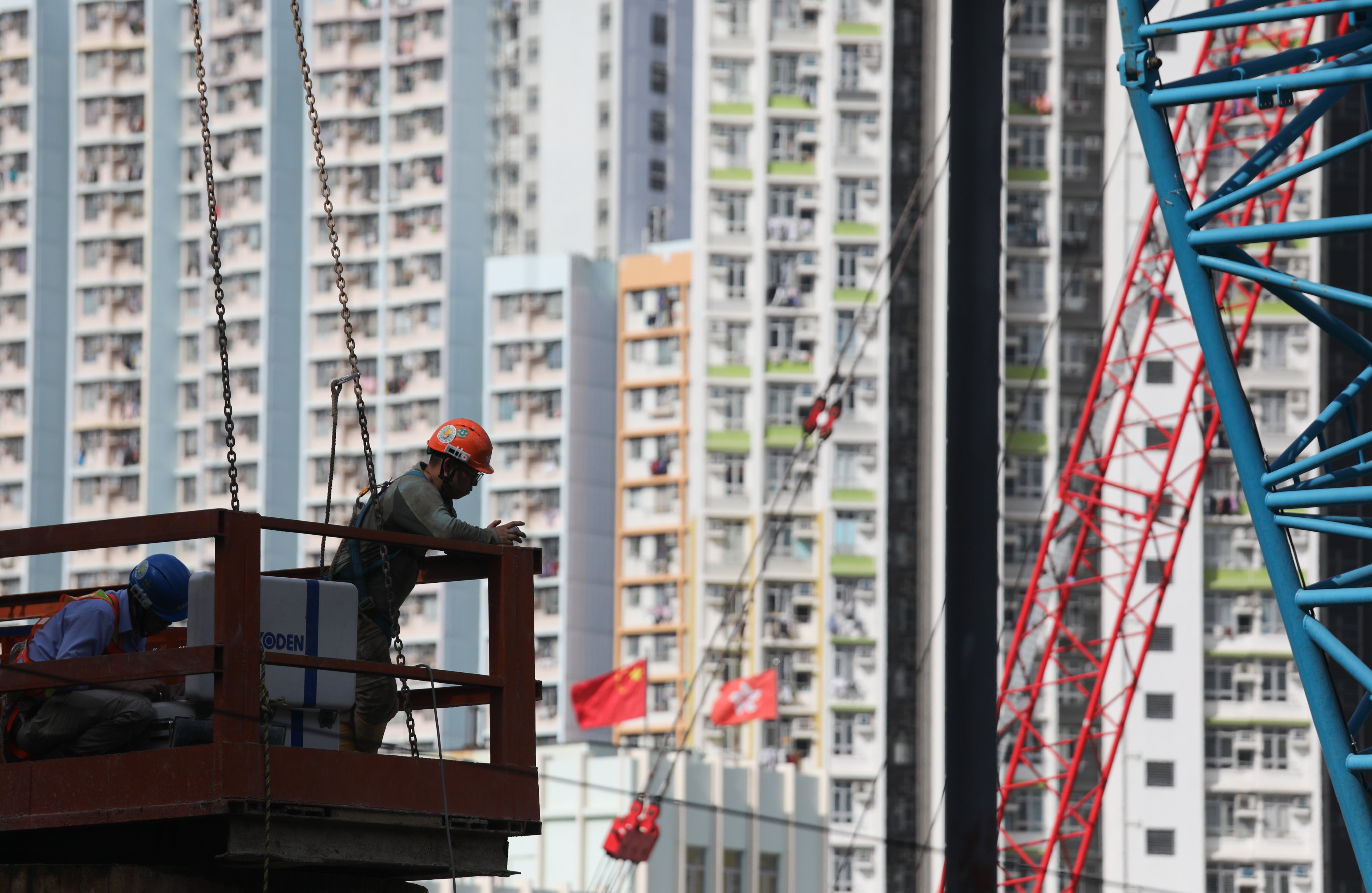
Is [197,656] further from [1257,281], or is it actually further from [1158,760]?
[1158,760]

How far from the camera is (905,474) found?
82562 millimetres

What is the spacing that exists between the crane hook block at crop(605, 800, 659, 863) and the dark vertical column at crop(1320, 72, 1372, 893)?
23408mm

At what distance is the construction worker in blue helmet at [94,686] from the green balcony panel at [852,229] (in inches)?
2943

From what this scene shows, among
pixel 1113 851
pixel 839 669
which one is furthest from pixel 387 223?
pixel 1113 851

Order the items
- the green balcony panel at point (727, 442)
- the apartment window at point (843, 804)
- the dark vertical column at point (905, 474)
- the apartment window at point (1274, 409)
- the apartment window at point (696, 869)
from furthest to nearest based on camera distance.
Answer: the green balcony panel at point (727, 442)
the apartment window at point (1274, 409)
the apartment window at point (843, 804)
the dark vertical column at point (905, 474)
the apartment window at point (696, 869)

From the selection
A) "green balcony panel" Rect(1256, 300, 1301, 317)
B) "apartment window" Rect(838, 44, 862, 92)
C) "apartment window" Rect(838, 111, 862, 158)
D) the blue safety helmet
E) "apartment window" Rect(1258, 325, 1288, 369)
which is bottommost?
the blue safety helmet

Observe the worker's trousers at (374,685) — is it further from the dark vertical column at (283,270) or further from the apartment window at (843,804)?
the dark vertical column at (283,270)

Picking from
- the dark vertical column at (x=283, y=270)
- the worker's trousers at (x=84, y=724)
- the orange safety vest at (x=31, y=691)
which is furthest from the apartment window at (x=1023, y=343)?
the worker's trousers at (x=84, y=724)

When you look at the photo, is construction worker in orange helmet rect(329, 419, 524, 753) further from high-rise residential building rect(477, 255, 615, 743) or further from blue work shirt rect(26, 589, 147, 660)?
high-rise residential building rect(477, 255, 615, 743)

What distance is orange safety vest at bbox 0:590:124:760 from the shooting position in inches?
449

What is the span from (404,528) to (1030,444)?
233 ft

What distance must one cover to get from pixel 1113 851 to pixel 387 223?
4267 cm

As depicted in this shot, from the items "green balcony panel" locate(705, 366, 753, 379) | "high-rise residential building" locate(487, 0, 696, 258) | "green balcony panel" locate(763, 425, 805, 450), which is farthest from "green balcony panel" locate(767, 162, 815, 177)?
"high-rise residential building" locate(487, 0, 696, 258)

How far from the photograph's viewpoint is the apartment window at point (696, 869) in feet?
247
